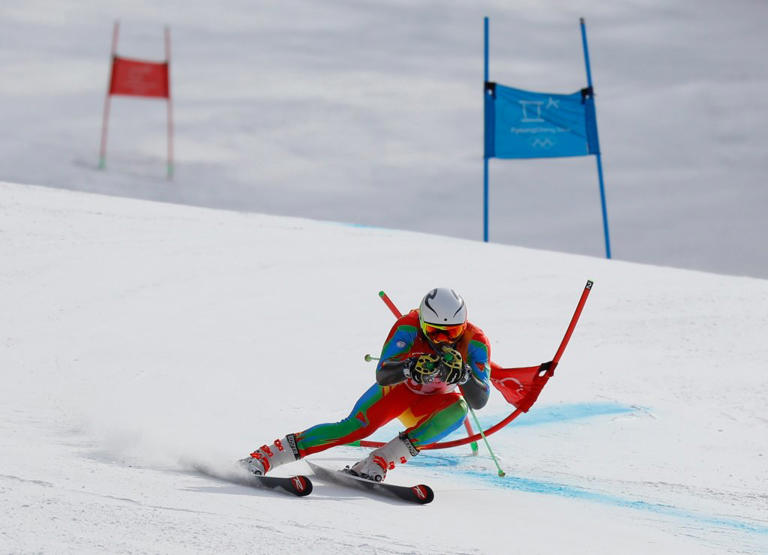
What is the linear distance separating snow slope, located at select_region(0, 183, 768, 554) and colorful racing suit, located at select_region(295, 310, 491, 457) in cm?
29

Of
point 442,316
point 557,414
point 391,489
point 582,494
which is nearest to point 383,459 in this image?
point 391,489

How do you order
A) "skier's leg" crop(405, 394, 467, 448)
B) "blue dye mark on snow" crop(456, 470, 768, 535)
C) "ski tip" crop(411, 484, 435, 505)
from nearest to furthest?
"ski tip" crop(411, 484, 435, 505) < "skier's leg" crop(405, 394, 467, 448) < "blue dye mark on snow" crop(456, 470, 768, 535)

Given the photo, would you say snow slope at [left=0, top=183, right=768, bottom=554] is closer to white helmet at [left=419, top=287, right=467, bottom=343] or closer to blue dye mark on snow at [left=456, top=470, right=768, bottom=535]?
blue dye mark on snow at [left=456, top=470, right=768, bottom=535]

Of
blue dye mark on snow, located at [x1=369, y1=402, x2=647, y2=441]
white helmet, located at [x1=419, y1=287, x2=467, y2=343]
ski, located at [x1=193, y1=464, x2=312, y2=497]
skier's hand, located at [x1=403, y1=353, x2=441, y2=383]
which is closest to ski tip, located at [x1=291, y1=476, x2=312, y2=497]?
ski, located at [x1=193, y1=464, x2=312, y2=497]

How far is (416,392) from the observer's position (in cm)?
516

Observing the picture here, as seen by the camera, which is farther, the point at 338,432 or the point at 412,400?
the point at 412,400

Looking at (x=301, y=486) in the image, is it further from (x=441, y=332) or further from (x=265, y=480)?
(x=441, y=332)

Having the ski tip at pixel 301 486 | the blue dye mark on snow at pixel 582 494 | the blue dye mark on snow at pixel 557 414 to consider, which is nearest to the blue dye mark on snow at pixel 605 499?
the blue dye mark on snow at pixel 582 494

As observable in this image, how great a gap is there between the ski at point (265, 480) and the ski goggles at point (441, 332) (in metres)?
0.97

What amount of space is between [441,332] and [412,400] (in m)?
0.40

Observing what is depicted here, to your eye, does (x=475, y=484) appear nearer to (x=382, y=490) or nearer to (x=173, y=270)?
(x=382, y=490)

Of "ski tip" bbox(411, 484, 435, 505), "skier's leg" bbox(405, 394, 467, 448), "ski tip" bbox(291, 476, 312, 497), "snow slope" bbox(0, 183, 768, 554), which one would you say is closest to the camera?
"snow slope" bbox(0, 183, 768, 554)

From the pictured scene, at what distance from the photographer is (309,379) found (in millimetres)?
8000

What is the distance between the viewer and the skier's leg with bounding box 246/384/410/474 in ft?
16.0
